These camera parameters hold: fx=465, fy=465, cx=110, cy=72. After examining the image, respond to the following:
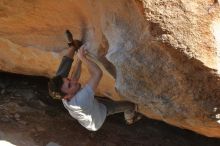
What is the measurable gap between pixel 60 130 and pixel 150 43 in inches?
102

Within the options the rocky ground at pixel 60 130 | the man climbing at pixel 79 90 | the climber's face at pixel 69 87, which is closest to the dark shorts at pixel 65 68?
the man climbing at pixel 79 90

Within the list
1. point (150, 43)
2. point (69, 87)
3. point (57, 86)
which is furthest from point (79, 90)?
point (150, 43)

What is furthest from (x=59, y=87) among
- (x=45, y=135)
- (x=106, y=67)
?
(x=45, y=135)

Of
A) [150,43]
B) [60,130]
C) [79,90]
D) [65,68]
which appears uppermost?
[150,43]

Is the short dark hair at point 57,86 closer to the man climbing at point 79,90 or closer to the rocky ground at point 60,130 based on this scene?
the man climbing at point 79,90

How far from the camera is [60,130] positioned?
605 cm

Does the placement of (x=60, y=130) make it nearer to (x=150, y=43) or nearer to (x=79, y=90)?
(x=79, y=90)

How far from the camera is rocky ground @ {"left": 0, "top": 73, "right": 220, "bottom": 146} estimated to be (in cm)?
586

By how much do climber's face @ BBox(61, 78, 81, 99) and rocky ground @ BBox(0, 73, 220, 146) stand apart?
1610mm

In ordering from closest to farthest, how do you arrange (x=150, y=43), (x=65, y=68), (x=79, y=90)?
(x=150, y=43), (x=79, y=90), (x=65, y=68)

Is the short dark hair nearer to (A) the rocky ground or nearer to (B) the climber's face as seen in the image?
(B) the climber's face

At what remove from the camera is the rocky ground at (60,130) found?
5855mm

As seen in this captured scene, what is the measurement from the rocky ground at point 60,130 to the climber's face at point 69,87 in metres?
1.61

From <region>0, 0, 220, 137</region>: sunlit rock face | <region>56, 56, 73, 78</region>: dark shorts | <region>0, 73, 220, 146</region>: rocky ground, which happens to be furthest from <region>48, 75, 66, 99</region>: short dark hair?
<region>0, 73, 220, 146</region>: rocky ground
